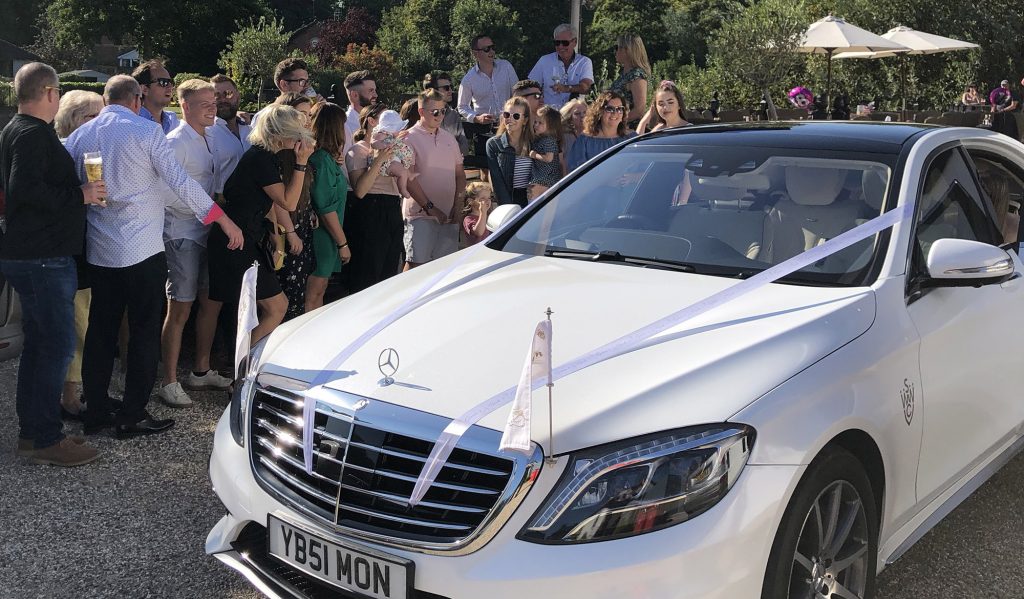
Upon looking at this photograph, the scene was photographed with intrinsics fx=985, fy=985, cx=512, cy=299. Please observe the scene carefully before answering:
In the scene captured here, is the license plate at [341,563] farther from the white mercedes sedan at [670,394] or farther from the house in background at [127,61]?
the house in background at [127,61]

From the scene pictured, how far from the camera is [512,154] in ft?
24.2

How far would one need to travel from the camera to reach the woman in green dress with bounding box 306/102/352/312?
628 cm

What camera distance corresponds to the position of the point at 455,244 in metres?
7.28

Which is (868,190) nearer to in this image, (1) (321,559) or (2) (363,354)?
(2) (363,354)

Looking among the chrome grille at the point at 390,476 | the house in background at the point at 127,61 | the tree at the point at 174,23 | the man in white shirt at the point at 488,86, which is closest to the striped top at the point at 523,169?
the man in white shirt at the point at 488,86

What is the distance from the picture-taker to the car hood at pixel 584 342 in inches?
101

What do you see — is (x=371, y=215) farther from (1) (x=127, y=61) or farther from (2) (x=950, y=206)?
(1) (x=127, y=61)

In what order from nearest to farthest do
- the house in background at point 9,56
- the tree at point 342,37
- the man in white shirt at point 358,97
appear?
the man in white shirt at point 358,97, the tree at point 342,37, the house in background at point 9,56

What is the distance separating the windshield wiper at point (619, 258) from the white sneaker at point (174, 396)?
9.45ft

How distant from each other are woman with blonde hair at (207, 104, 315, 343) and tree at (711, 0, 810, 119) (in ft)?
61.1

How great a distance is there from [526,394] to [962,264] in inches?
66.4

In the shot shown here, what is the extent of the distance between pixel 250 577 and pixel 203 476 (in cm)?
200

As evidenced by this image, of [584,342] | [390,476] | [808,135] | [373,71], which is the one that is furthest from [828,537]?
[373,71]

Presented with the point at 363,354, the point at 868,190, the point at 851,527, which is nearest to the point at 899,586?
the point at 851,527
